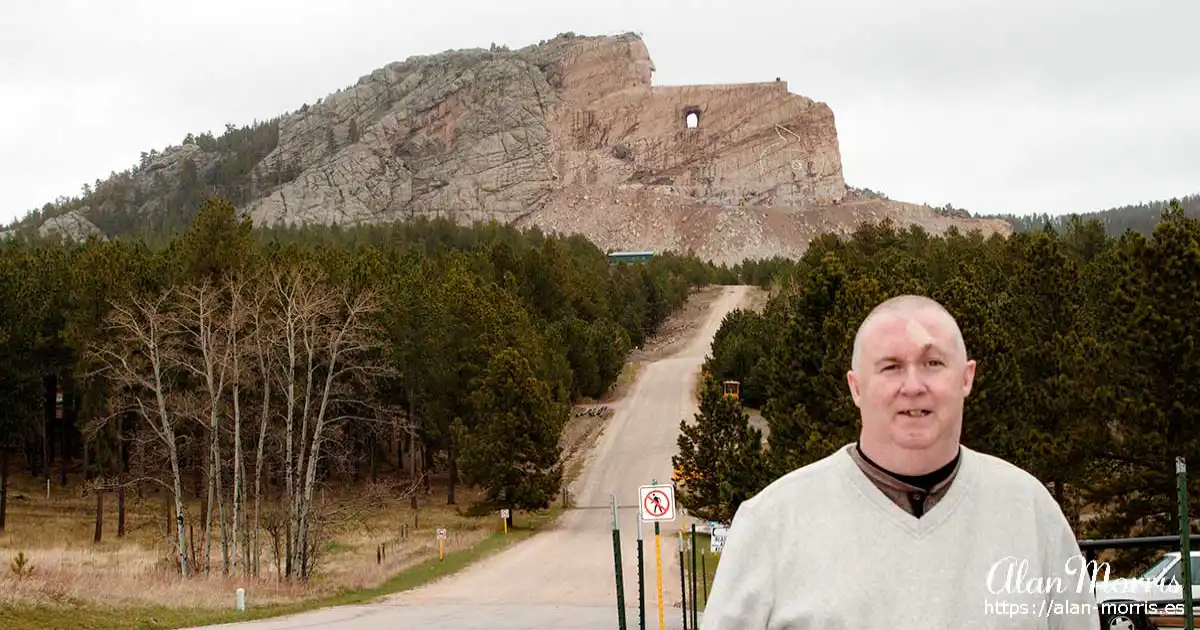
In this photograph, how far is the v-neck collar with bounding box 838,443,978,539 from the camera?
2.89m

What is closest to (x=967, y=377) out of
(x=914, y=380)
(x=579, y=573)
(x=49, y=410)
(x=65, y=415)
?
(x=914, y=380)

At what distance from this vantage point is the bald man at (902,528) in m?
2.83

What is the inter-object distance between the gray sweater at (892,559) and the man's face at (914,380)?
13cm

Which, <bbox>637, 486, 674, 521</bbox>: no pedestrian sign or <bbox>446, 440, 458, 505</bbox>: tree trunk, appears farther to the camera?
<bbox>446, 440, 458, 505</bbox>: tree trunk

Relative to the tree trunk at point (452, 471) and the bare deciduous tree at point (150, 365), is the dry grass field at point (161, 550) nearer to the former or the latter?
the tree trunk at point (452, 471)

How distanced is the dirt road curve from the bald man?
22.4 m

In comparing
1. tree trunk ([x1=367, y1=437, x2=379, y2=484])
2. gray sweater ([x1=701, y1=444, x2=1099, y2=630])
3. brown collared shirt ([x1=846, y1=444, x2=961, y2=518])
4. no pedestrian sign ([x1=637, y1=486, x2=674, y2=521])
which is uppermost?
brown collared shirt ([x1=846, y1=444, x2=961, y2=518])

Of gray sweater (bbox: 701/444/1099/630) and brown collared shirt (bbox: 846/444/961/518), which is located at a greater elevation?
brown collared shirt (bbox: 846/444/961/518)

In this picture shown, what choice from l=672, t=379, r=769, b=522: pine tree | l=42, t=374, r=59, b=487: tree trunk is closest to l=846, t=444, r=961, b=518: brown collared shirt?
l=672, t=379, r=769, b=522: pine tree

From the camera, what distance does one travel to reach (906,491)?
2.90 metres

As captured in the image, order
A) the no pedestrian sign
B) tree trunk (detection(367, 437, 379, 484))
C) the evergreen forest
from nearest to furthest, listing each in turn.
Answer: the no pedestrian sign, the evergreen forest, tree trunk (detection(367, 437, 379, 484))

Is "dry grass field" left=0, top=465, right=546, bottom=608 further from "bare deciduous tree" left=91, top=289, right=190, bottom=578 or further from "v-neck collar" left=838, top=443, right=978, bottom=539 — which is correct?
"v-neck collar" left=838, top=443, right=978, bottom=539

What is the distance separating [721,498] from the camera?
39.9 m

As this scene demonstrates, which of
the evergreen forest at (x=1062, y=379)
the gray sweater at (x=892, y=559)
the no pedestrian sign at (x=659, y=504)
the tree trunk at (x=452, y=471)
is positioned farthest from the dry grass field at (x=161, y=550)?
the gray sweater at (x=892, y=559)
